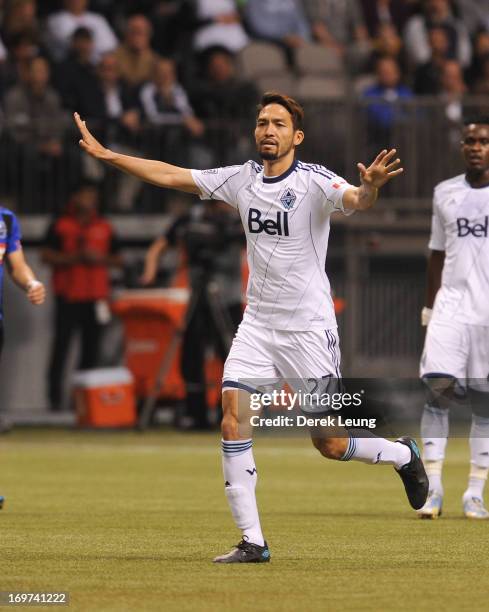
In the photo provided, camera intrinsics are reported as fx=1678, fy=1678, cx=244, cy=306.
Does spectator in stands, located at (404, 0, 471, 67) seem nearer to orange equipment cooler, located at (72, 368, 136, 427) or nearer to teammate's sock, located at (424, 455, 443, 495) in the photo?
orange equipment cooler, located at (72, 368, 136, 427)

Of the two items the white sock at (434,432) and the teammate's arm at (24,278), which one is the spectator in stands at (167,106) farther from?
the white sock at (434,432)

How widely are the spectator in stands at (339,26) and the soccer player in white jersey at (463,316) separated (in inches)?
442

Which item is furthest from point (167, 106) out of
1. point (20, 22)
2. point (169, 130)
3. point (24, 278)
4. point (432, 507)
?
point (432, 507)

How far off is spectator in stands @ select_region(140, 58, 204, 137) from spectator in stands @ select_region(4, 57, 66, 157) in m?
1.13

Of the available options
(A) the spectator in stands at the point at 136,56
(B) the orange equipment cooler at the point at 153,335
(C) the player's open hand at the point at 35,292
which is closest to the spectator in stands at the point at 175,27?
(A) the spectator in stands at the point at 136,56

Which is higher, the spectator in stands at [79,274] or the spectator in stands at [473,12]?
the spectator in stands at [473,12]

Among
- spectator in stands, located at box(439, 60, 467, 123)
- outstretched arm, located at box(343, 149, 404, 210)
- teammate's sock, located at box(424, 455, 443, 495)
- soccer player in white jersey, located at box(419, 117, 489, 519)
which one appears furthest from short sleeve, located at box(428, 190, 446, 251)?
spectator in stands, located at box(439, 60, 467, 123)

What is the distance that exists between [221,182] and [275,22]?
14.5m

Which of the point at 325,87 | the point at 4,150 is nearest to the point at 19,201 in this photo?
the point at 4,150

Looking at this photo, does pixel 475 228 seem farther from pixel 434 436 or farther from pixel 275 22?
pixel 275 22

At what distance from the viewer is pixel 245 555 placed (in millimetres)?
8719

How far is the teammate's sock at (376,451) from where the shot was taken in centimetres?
937

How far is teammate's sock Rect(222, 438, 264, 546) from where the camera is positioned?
8.80 meters

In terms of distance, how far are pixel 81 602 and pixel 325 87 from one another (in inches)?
625
